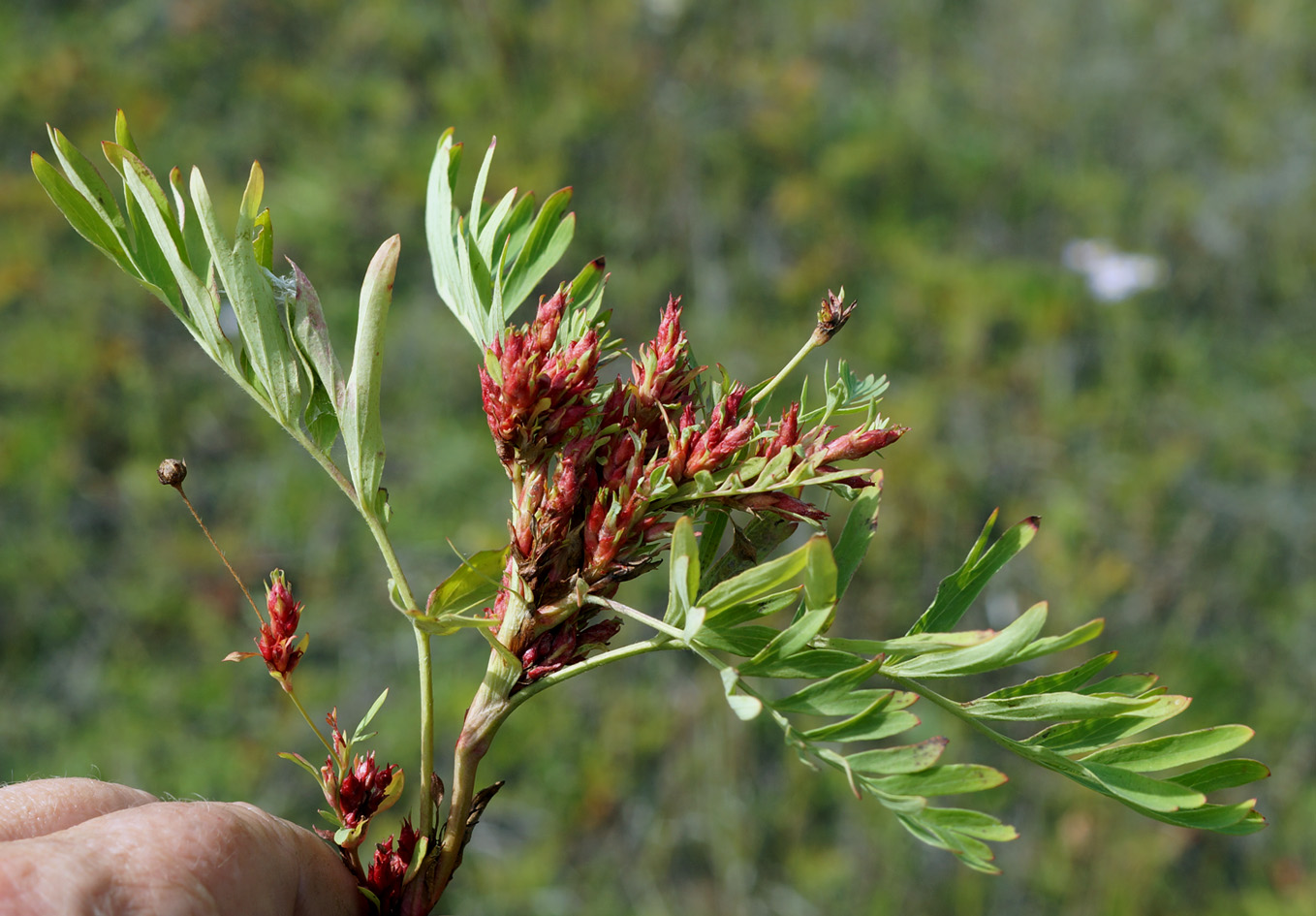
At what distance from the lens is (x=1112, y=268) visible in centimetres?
482

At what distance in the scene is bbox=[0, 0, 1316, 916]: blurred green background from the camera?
11.9ft

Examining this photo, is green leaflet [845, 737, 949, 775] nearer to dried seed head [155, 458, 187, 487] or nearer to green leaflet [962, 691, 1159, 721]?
green leaflet [962, 691, 1159, 721]

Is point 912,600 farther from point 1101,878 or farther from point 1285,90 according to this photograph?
point 1285,90

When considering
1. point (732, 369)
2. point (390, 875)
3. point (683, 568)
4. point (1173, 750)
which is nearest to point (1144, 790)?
point (1173, 750)

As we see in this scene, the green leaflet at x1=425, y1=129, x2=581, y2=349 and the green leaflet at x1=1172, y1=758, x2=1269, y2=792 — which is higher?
the green leaflet at x1=425, y1=129, x2=581, y2=349

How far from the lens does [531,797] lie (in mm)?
3643

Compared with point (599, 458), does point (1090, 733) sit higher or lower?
lower

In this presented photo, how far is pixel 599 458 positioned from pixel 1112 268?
4.44 m

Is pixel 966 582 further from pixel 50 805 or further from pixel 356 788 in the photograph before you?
pixel 50 805

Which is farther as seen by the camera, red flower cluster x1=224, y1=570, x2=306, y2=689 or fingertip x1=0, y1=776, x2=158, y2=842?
fingertip x1=0, y1=776, x2=158, y2=842

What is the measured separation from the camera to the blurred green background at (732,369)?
3.62m

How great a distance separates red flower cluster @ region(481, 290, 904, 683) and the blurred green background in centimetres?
268

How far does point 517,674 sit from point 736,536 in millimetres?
301

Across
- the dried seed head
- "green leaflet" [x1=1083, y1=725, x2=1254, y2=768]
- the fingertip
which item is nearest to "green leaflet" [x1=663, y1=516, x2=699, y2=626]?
"green leaflet" [x1=1083, y1=725, x2=1254, y2=768]
